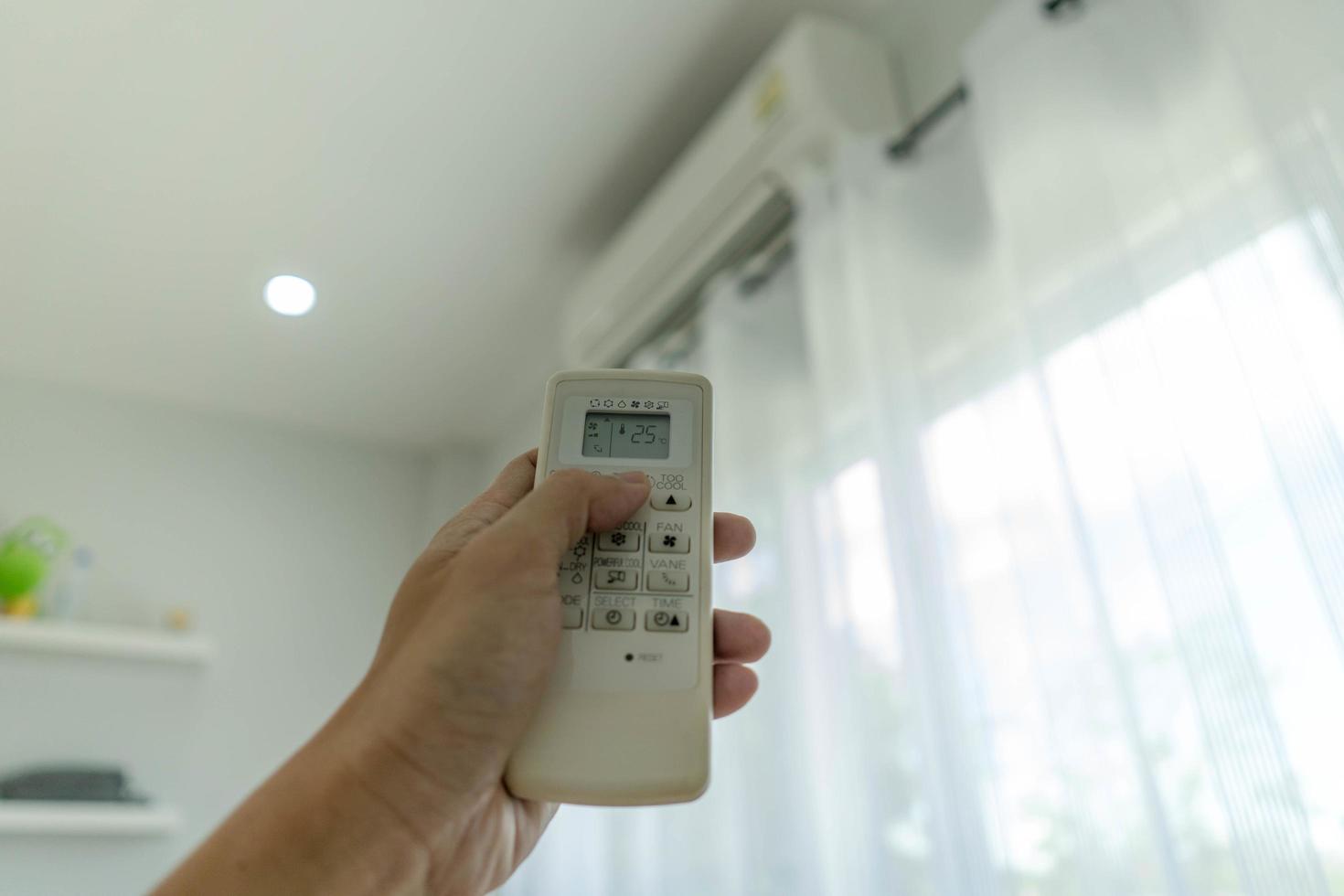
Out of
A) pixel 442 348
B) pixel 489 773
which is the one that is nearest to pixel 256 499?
pixel 442 348

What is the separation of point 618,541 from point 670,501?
0.04 m

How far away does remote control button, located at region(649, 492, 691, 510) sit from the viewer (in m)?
0.53

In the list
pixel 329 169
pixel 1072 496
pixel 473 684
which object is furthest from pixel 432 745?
pixel 329 169

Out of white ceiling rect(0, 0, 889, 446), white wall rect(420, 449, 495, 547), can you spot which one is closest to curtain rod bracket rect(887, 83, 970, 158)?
white ceiling rect(0, 0, 889, 446)

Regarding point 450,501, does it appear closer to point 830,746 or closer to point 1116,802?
point 830,746

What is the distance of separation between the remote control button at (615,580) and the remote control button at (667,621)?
0.06ft

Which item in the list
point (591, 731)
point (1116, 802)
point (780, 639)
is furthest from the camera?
Result: point (780, 639)

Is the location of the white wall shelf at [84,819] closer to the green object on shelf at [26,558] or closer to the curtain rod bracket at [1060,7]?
the green object on shelf at [26,558]

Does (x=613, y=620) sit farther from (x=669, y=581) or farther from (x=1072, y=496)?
(x=1072, y=496)

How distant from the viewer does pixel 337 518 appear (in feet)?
7.73

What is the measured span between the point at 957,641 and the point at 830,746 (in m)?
0.23

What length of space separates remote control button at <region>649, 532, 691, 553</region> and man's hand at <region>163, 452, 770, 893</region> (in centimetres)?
3

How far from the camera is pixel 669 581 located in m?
0.51

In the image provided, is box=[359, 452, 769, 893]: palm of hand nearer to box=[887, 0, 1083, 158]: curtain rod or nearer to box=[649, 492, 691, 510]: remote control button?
box=[649, 492, 691, 510]: remote control button
